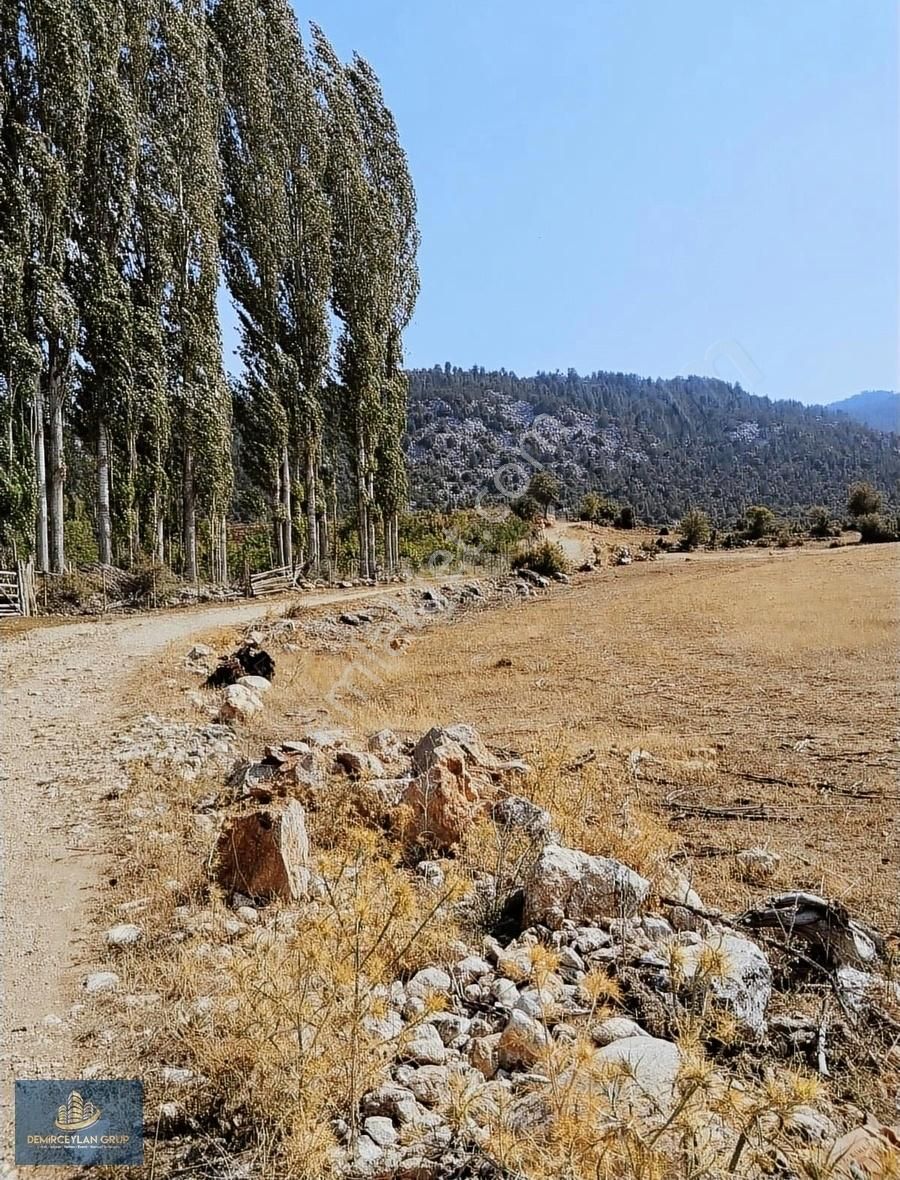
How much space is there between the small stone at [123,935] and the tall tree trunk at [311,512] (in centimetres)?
2034

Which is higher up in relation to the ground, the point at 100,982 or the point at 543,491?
the point at 543,491

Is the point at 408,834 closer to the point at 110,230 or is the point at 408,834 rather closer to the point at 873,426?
the point at 110,230

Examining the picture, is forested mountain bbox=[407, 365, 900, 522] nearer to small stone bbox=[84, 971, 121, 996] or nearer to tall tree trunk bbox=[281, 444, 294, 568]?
tall tree trunk bbox=[281, 444, 294, 568]

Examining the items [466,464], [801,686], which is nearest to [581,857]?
[801,686]

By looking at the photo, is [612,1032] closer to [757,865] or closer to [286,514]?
[757,865]

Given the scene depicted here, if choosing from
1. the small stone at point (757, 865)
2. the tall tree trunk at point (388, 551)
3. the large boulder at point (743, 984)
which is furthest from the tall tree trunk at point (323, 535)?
the large boulder at point (743, 984)

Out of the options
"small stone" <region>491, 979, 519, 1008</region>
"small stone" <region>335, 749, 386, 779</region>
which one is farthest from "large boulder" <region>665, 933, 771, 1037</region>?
"small stone" <region>335, 749, 386, 779</region>

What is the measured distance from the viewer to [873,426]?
395 feet

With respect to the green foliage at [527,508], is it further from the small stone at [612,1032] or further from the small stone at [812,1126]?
the small stone at [812,1126]

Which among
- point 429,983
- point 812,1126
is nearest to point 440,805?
point 429,983

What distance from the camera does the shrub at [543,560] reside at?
93.8 ft

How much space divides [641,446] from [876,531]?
65268 mm

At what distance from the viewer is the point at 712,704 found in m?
9.48

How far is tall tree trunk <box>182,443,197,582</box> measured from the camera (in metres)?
19.1
